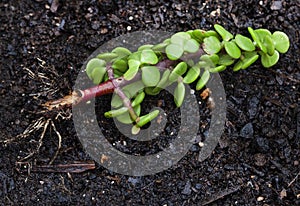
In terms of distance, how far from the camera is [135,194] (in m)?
1.98

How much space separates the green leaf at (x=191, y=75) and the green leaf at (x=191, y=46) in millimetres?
70

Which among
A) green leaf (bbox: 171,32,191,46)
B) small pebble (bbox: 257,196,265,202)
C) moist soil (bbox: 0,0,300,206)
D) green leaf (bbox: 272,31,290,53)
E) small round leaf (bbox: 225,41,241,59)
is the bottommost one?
small pebble (bbox: 257,196,265,202)

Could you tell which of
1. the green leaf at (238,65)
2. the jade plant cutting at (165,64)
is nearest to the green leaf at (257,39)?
the jade plant cutting at (165,64)

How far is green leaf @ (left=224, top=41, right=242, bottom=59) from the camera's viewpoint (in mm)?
1968

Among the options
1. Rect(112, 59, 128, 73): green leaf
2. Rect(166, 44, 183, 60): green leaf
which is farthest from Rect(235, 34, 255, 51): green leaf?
Rect(112, 59, 128, 73): green leaf

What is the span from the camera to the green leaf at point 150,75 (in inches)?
76.0

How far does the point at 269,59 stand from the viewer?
2064mm

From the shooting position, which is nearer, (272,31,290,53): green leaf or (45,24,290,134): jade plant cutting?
(45,24,290,134): jade plant cutting

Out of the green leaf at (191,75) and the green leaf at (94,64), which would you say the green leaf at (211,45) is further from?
the green leaf at (94,64)

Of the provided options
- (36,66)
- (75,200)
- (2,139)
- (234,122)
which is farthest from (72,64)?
(234,122)

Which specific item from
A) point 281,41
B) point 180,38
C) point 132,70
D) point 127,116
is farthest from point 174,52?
point 281,41

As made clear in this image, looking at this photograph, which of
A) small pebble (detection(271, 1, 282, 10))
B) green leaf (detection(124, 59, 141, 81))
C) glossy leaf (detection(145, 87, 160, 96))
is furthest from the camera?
small pebble (detection(271, 1, 282, 10))

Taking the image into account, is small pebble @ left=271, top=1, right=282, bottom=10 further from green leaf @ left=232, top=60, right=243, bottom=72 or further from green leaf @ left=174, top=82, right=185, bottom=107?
green leaf @ left=174, top=82, right=185, bottom=107

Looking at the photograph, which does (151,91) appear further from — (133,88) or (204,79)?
(204,79)
